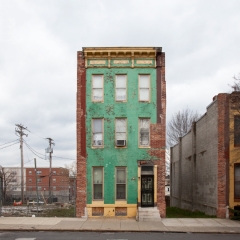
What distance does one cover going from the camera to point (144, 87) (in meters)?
23.0

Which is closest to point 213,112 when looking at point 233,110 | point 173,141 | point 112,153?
point 233,110

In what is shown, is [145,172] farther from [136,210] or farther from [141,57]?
[141,57]

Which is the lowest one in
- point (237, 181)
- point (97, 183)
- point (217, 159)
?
point (97, 183)

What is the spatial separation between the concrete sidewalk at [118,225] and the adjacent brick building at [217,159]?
5.93 ft

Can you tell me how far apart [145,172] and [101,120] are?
4.20 meters

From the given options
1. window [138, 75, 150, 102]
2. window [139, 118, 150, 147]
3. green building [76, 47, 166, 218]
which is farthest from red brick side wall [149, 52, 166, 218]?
window [138, 75, 150, 102]

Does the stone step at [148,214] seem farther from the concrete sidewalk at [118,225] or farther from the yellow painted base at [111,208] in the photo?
the yellow painted base at [111,208]

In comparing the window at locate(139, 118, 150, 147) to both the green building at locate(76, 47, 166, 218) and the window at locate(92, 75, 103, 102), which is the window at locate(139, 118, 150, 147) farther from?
the window at locate(92, 75, 103, 102)

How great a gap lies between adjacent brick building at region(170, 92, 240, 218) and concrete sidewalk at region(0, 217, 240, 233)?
181 cm

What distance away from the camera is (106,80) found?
23016 millimetres

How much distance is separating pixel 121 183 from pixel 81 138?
371cm

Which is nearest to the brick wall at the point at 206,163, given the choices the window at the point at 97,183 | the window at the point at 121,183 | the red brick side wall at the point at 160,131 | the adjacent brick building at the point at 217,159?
the adjacent brick building at the point at 217,159

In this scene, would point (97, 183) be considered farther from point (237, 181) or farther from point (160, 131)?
point (237, 181)

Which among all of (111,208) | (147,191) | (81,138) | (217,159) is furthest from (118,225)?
(217,159)
